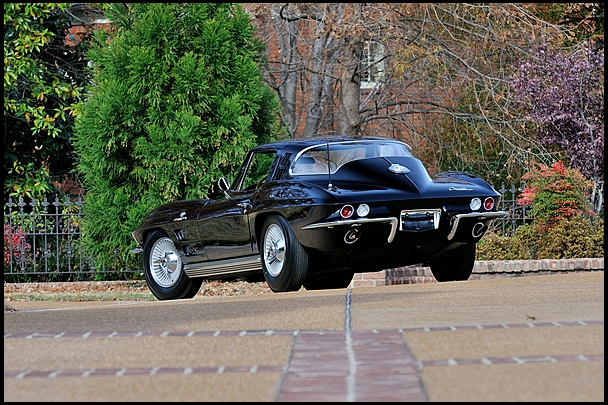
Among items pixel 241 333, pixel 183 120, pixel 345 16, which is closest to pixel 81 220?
pixel 183 120

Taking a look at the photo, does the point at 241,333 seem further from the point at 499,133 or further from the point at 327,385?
the point at 499,133

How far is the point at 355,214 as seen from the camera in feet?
32.8

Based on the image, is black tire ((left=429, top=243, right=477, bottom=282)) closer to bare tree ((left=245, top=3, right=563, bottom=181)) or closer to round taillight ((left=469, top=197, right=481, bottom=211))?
round taillight ((left=469, top=197, right=481, bottom=211))

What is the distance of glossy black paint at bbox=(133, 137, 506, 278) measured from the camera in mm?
10055

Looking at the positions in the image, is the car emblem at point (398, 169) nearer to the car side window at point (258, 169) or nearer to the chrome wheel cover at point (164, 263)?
the chrome wheel cover at point (164, 263)

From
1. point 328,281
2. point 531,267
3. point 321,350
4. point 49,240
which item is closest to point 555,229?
point 531,267

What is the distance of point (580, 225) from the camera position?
14195mm

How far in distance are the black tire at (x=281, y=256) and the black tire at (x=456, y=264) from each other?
1.96 metres

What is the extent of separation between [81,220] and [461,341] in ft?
31.9

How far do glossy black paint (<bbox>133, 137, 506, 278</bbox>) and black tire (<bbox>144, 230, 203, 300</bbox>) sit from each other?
2.87ft

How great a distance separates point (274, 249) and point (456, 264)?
2.22 metres

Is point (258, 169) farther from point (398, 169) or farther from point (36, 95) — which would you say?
point (36, 95)

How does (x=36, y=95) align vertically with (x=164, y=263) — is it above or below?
above

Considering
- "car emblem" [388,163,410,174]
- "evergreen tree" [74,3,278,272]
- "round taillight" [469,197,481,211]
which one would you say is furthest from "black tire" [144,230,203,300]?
"round taillight" [469,197,481,211]
